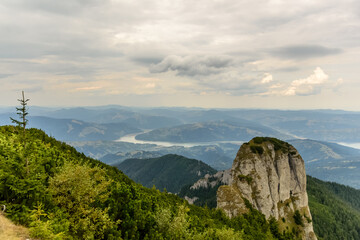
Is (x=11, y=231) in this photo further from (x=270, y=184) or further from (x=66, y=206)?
(x=270, y=184)

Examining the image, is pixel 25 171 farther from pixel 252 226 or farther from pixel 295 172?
pixel 295 172

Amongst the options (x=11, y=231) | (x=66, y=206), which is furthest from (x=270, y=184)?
(x=11, y=231)

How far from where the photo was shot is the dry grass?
52.0 feet

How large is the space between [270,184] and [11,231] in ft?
307

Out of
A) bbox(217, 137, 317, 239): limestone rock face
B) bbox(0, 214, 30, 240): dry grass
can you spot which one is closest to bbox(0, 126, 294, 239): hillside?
bbox(0, 214, 30, 240): dry grass

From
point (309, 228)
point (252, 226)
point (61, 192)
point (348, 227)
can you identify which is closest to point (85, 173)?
point (61, 192)

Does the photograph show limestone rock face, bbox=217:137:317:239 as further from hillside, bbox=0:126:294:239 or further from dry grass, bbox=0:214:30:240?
dry grass, bbox=0:214:30:240

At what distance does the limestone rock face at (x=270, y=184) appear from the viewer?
270 ft

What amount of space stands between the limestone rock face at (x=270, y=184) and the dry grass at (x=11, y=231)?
2534 inches

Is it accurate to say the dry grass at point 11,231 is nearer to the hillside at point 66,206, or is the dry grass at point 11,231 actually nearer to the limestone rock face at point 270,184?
the hillside at point 66,206

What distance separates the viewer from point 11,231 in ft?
54.1

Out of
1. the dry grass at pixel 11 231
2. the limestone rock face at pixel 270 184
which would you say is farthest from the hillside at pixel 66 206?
the limestone rock face at pixel 270 184

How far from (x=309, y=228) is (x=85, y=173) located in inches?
3874

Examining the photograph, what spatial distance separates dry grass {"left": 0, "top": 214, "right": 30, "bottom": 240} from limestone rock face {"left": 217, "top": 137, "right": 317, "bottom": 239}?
64.4 m
